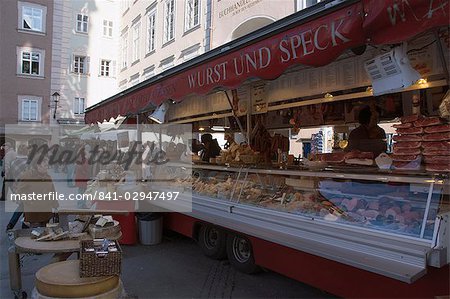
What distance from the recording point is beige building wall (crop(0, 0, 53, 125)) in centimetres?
2483

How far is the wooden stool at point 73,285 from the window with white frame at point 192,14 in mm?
14180

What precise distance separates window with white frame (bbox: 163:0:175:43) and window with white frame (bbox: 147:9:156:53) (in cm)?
194

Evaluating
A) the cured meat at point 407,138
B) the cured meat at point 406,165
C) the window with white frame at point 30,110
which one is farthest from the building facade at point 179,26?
the cured meat at point 406,165

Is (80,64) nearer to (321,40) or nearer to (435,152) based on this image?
(321,40)

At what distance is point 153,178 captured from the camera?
7.71 m

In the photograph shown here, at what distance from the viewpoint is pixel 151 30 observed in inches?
835

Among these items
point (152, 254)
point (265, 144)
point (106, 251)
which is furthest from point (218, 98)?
point (106, 251)

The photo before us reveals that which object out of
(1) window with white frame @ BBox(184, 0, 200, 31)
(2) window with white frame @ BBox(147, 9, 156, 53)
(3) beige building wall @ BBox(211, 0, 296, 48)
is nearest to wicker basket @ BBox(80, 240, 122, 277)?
(3) beige building wall @ BBox(211, 0, 296, 48)

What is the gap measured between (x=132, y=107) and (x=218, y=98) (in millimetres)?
1653

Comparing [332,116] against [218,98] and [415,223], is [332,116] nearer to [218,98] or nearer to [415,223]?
[218,98]

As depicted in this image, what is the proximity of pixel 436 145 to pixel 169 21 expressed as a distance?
17.3 metres

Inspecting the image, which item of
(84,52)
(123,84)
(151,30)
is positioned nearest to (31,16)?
(84,52)

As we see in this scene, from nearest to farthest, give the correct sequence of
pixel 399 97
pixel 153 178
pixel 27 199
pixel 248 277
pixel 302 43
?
pixel 302 43
pixel 248 277
pixel 399 97
pixel 27 199
pixel 153 178

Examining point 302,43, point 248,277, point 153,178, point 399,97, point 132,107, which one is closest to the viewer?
point 302,43
